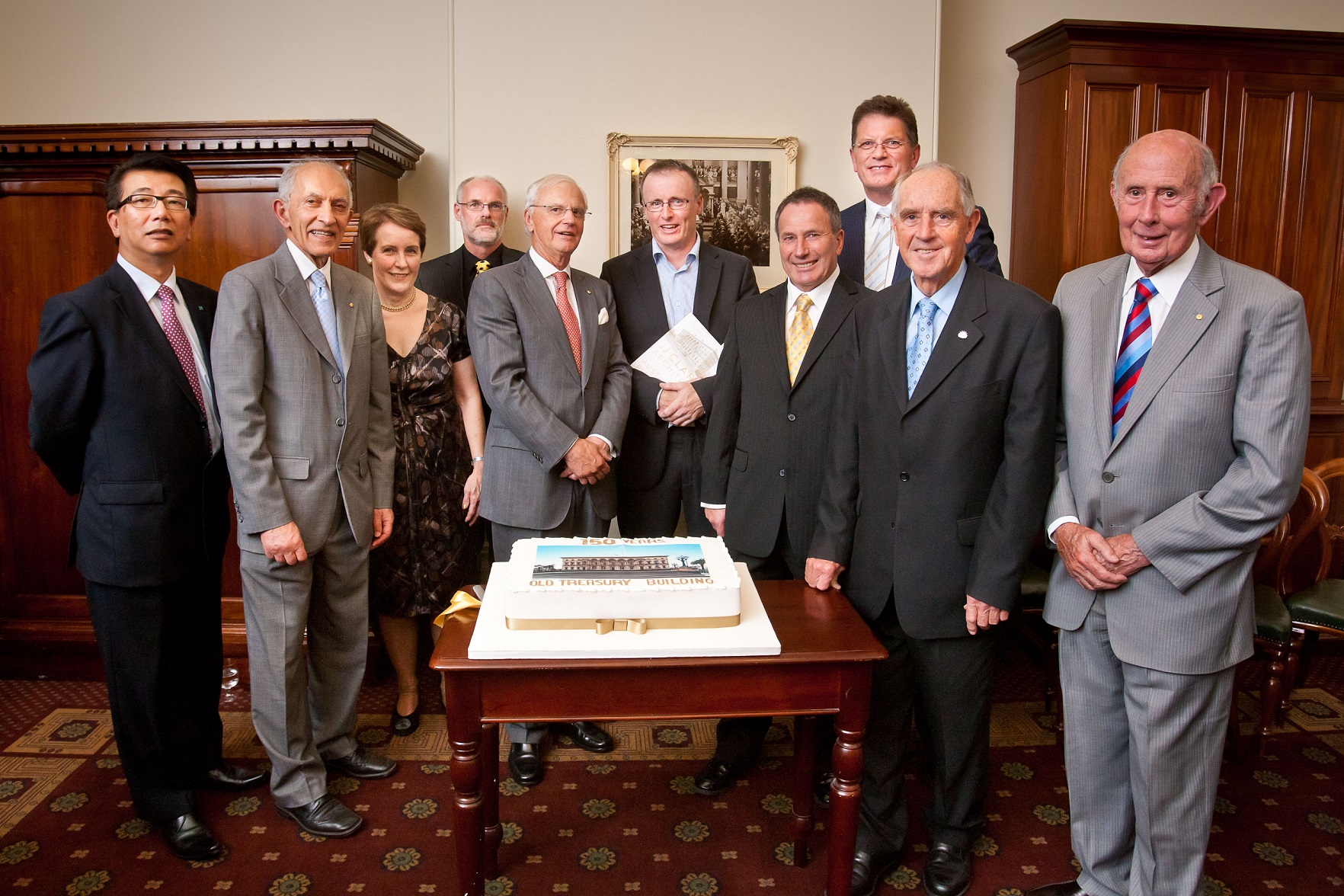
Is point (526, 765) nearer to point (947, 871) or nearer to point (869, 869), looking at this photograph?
point (869, 869)

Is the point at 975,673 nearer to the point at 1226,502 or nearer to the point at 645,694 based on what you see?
the point at 1226,502

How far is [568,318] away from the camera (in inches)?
124

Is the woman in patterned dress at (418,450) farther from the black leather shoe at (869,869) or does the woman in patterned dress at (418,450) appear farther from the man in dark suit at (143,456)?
the black leather shoe at (869,869)

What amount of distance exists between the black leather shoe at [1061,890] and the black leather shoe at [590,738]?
1.44 meters

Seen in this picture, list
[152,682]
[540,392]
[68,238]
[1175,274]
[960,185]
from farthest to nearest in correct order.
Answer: [68,238] → [540,392] → [152,682] → [960,185] → [1175,274]

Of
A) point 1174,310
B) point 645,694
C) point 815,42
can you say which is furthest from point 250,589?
point 815,42

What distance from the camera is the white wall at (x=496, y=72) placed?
4.24 meters

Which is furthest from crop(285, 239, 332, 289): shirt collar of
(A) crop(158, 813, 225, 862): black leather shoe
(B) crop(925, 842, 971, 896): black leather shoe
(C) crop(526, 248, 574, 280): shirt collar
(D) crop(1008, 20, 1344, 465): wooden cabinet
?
(D) crop(1008, 20, 1344, 465): wooden cabinet

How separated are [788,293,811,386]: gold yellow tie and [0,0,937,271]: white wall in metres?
1.81

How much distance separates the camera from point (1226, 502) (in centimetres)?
199

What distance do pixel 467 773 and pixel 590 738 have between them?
1.32 metres

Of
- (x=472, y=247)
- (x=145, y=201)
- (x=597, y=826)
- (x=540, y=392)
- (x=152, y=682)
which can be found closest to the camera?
(x=145, y=201)

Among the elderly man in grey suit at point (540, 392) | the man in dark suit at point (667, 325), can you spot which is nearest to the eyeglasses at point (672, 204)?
the man in dark suit at point (667, 325)

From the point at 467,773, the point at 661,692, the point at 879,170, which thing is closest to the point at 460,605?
the point at 467,773
